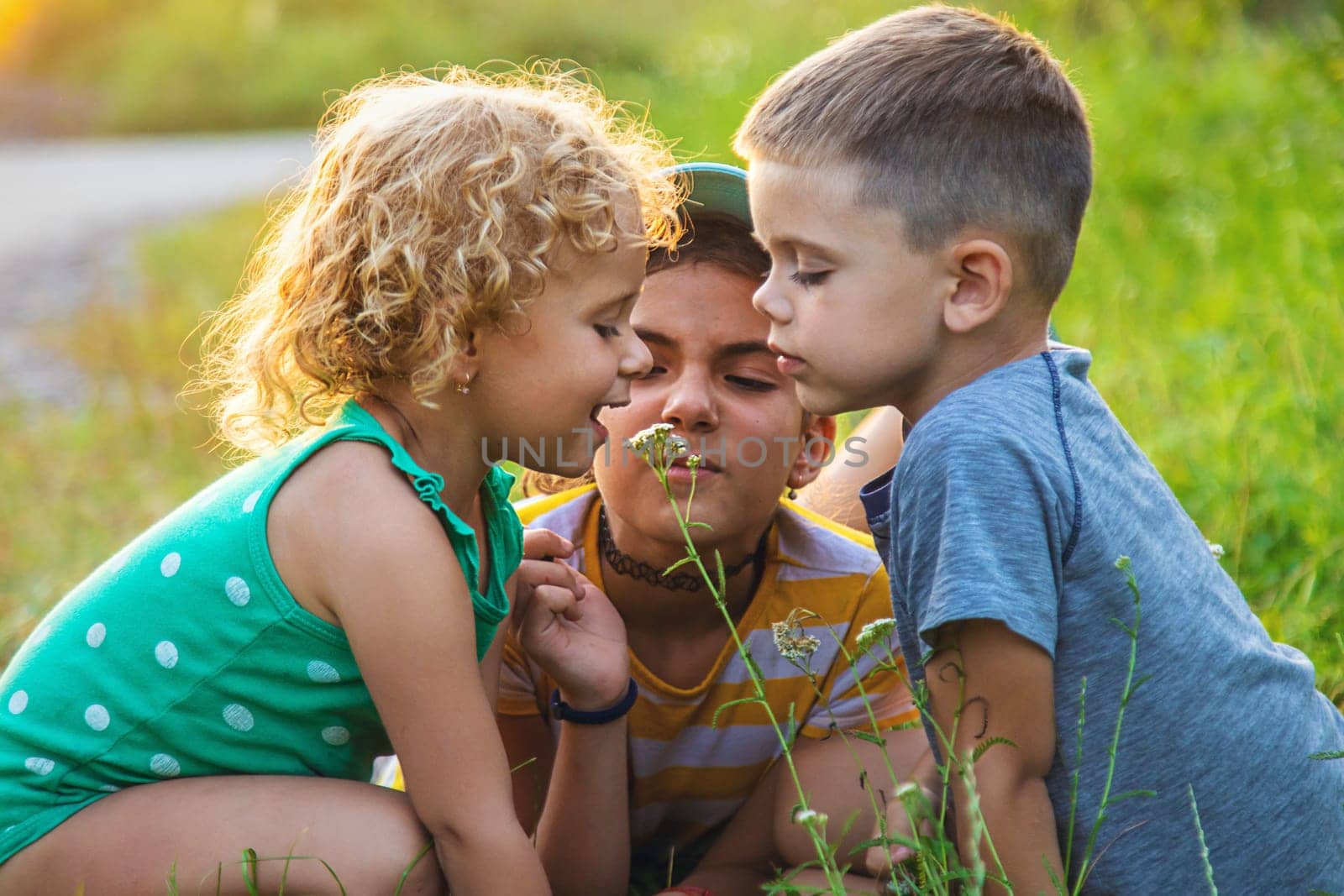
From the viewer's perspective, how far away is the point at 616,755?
2346 millimetres

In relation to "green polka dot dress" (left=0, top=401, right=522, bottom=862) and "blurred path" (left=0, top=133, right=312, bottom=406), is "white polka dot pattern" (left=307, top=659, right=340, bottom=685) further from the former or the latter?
"blurred path" (left=0, top=133, right=312, bottom=406)

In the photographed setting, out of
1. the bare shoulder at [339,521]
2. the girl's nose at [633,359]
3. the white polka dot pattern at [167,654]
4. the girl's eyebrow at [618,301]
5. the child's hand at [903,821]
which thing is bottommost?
the child's hand at [903,821]

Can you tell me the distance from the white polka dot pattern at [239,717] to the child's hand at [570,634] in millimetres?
465

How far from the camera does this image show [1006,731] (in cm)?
175

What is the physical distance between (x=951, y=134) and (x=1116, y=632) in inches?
29.4

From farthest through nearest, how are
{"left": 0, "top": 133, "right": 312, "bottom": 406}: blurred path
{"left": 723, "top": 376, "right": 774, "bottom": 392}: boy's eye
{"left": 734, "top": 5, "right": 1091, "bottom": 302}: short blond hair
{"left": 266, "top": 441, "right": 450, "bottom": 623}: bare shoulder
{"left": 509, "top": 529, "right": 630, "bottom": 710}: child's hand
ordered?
{"left": 0, "top": 133, "right": 312, "bottom": 406}: blurred path → {"left": 723, "top": 376, "right": 774, "bottom": 392}: boy's eye → {"left": 509, "top": 529, "right": 630, "bottom": 710}: child's hand → {"left": 734, "top": 5, "right": 1091, "bottom": 302}: short blond hair → {"left": 266, "top": 441, "right": 450, "bottom": 623}: bare shoulder

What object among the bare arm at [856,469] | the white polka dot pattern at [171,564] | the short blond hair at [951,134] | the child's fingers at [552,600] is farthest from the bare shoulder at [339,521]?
the bare arm at [856,469]

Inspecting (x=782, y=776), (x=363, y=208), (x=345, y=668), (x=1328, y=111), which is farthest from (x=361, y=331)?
(x=1328, y=111)

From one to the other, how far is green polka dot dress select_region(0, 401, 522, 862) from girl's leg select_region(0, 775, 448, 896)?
0.05 metres

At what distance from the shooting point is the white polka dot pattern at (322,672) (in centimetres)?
196

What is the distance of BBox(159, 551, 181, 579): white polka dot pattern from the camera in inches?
78.7

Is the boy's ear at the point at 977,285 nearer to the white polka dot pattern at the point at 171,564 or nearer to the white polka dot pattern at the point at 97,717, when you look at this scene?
the white polka dot pattern at the point at 171,564

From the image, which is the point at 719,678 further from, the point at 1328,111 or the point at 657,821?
the point at 1328,111

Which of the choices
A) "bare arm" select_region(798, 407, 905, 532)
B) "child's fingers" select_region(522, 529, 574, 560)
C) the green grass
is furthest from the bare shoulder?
the green grass
